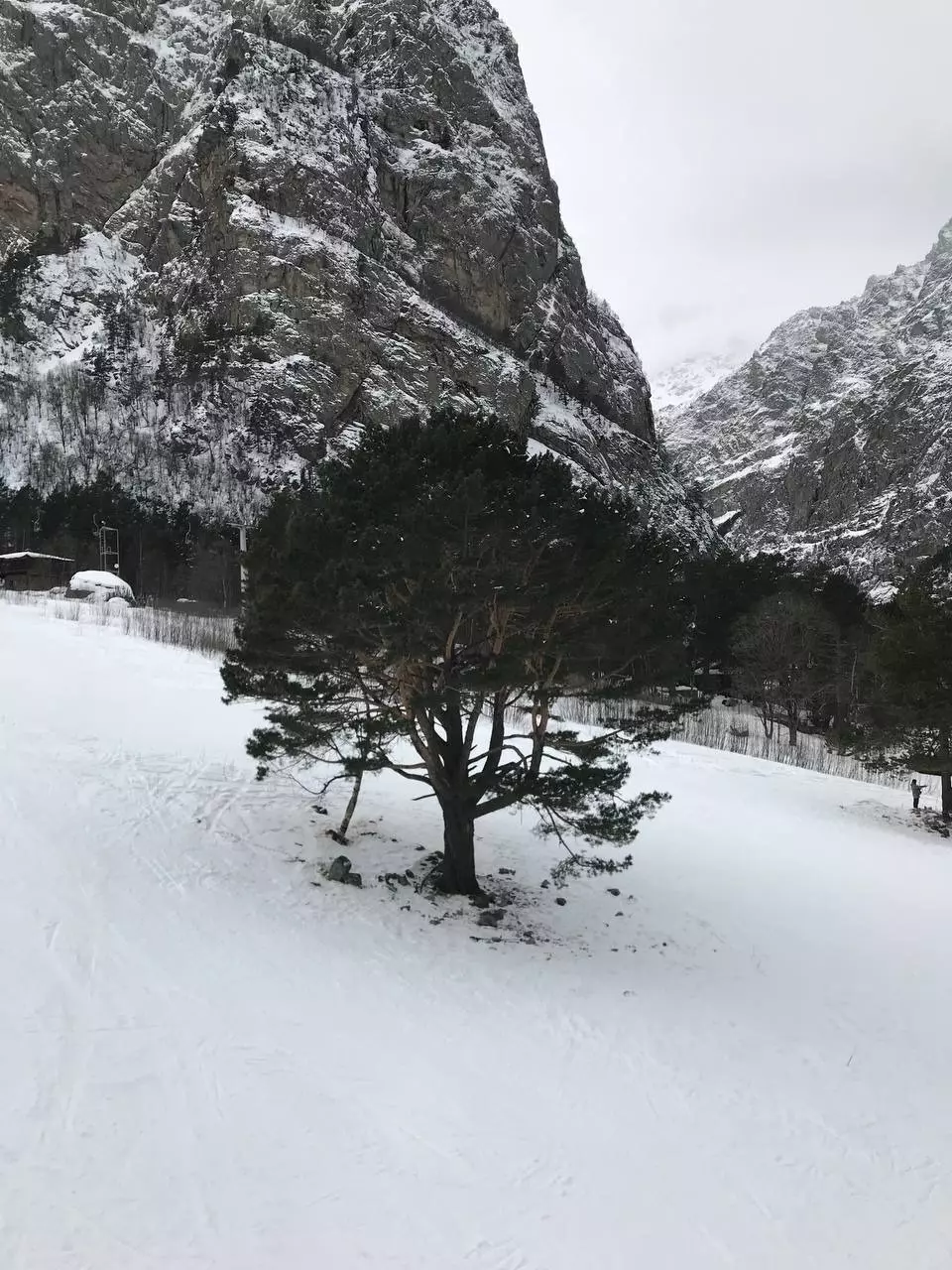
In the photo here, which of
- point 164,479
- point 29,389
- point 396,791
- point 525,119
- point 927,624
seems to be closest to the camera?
point 396,791

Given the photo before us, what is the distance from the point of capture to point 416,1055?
4777 millimetres

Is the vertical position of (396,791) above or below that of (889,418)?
below

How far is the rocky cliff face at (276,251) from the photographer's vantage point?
7944 cm

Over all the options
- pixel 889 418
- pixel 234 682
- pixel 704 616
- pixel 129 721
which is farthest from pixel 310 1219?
pixel 889 418

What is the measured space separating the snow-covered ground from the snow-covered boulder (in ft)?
77.4

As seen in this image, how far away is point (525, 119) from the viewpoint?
352ft

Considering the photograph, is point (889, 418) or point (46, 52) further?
point (889, 418)

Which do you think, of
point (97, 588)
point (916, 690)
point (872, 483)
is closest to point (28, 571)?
point (97, 588)

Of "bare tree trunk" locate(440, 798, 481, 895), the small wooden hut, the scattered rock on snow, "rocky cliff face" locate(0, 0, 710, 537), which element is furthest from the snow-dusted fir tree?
"rocky cliff face" locate(0, 0, 710, 537)

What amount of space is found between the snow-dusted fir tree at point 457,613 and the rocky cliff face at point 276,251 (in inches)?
2808

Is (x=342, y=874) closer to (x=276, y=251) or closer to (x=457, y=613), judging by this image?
(x=457, y=613)

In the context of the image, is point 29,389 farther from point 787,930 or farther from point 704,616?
point 787,930

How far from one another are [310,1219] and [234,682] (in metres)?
5.00

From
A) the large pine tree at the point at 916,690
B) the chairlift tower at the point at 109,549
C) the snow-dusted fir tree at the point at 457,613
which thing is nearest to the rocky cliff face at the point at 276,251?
the chairlift tower at the point at 109,549
